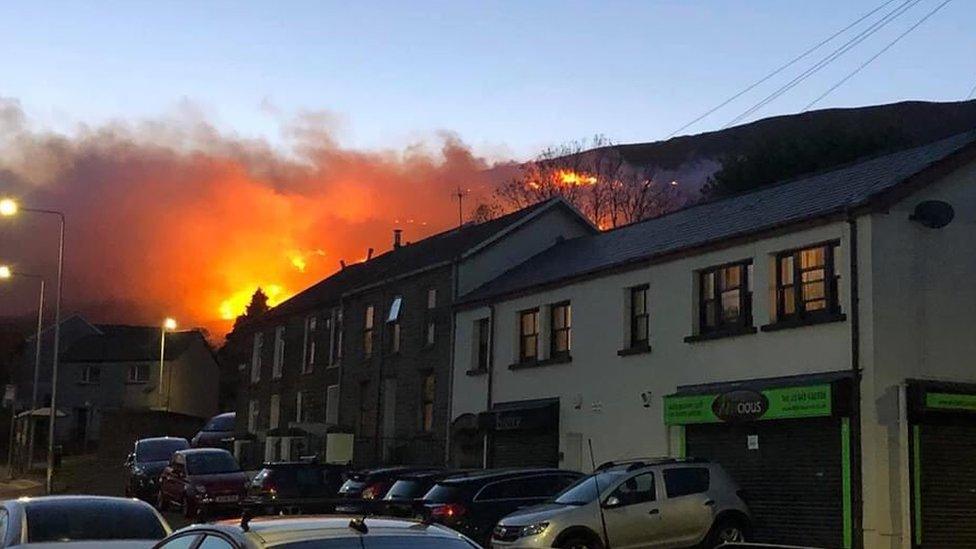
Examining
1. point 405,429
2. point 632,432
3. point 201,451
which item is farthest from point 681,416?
point 405,429

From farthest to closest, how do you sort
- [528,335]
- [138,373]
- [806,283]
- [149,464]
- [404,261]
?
[138,373] < [404,261] < [149,464] < [528,335] < [806,283]

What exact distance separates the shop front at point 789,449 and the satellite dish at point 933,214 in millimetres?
3350

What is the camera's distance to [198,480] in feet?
99.0

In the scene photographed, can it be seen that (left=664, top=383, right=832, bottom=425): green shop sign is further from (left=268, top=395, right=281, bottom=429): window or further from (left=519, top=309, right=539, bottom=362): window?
(left=268, top=395, right=281, bottom=429): window

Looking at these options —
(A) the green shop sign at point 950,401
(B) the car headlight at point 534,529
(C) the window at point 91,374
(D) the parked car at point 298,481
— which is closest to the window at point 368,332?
(D) the parked car at point 298,481

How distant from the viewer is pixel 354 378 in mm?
44625

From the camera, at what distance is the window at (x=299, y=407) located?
5021 centimetres

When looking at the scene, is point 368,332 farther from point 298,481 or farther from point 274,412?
point 298,481

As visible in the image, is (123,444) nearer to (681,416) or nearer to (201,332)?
(201,332)

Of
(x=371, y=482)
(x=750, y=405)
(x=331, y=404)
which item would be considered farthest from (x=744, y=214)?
(x=331, y=404)

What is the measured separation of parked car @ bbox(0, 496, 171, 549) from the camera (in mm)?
11398

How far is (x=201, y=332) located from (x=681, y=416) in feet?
230

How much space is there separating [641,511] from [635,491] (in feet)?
1.18

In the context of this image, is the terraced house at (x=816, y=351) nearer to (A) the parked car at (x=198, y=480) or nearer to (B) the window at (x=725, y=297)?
(B) the window at (x=725, y=297)
